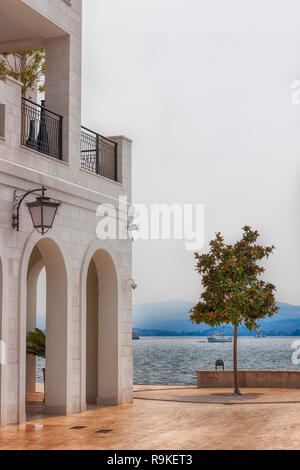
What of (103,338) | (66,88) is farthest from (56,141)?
(103,338)

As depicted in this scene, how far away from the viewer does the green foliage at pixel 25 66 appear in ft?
59.5

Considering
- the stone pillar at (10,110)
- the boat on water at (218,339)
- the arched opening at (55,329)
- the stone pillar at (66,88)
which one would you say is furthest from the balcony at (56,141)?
the boat on water at (218,339)

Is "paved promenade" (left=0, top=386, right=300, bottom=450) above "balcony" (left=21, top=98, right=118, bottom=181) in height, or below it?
below

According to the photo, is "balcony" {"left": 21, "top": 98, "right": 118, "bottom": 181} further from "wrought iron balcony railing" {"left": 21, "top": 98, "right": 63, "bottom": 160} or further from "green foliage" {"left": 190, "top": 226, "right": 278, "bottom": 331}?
"green foliage" {"left": 190, "top": 226, "right": 278, "bottom": 331}

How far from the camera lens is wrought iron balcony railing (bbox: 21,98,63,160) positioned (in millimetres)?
15703

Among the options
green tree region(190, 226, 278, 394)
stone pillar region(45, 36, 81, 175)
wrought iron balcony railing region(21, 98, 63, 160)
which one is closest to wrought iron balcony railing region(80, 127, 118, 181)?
stone pillar region(45, 36, 81, 175)

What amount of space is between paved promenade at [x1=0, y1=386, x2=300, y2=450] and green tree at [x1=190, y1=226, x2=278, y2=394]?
2255 millimetres

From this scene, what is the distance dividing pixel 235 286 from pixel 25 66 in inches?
300

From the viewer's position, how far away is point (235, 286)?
798 inches

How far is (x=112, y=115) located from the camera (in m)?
109

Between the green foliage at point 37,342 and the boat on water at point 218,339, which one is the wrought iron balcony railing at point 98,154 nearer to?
the green foliage at point 37,342

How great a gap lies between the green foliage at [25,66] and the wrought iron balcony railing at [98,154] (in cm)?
181

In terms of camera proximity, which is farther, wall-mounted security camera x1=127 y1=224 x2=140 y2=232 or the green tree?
the green tree

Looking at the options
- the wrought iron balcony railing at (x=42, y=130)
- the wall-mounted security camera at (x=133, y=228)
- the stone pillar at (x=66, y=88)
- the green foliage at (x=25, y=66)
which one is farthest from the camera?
the wall-mounted security camera at (x=133, y=228)
